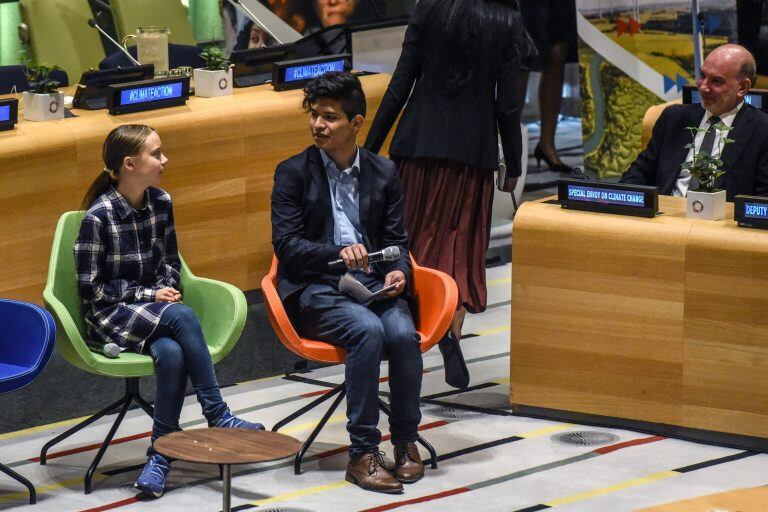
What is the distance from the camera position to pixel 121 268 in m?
5.27

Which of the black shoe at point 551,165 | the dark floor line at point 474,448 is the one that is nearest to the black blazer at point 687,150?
the dark floor line at point 474,448

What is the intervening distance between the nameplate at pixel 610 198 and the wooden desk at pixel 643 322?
39mm

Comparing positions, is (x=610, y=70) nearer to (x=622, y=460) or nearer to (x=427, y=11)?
(x=427, y=11)

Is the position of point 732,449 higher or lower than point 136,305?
lower

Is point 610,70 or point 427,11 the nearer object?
point 427,11

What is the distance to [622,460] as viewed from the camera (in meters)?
5.37

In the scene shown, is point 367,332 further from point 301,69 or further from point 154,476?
point 301,69

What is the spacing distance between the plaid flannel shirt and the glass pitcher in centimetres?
151

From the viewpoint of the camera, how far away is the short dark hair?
5332 millimetres

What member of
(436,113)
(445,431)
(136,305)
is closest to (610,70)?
(436,113)

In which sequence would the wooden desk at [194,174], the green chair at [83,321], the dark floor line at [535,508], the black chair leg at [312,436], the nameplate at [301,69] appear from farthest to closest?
1. the nameplate at [301,69]
2. the wooden desk at [194,174]
3. the black chair leg at [312,436]
4. the green chair at [83,321]
5. the dark floor line at [535,508]

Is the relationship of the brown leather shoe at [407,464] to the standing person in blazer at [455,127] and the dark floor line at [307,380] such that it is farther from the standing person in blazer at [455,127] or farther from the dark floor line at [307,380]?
the dark floor line at [307,380]

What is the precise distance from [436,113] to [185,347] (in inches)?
61.8

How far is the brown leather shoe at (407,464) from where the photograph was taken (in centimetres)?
519
